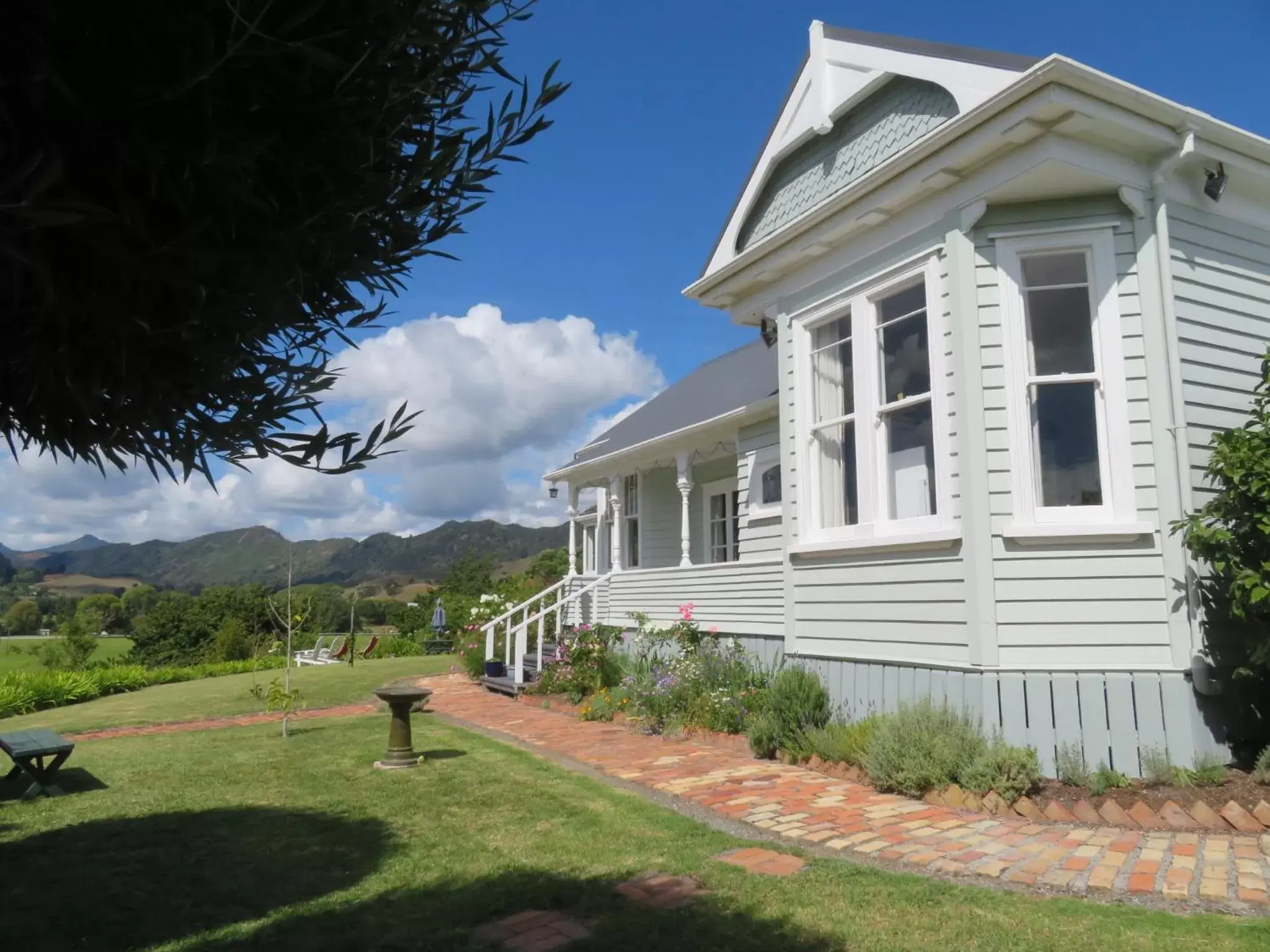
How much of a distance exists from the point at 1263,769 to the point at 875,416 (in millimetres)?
4045

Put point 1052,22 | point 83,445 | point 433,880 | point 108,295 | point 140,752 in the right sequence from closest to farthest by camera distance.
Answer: point 108,295 < point 83,445 < point 433,880 < point 1052,22 < point 140,752

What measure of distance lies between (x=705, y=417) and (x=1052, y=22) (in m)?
7.29

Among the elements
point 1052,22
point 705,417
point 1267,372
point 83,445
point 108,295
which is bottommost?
point 83,445

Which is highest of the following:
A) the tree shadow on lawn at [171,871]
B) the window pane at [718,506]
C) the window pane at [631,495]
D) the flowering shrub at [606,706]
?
the window pane at [631,495]

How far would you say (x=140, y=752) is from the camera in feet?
32.8

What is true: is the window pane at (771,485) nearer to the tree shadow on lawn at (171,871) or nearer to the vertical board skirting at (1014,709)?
the vertical board skirting at (1014,709)

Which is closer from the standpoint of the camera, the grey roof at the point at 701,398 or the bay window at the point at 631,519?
the grey roof at the point at 701,398

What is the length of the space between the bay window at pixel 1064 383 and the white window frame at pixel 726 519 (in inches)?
324

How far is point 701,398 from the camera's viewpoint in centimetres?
1603

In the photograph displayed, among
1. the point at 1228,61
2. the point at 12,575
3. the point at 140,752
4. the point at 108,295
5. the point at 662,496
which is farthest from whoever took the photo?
the point at 12,575

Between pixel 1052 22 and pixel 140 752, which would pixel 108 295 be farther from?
pixel 140 752

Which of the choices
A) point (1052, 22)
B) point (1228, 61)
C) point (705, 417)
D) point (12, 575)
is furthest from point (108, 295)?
point (12, 575)

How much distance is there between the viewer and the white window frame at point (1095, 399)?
678cm

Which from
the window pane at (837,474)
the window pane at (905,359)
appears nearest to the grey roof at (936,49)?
the window pane at (905,359)
